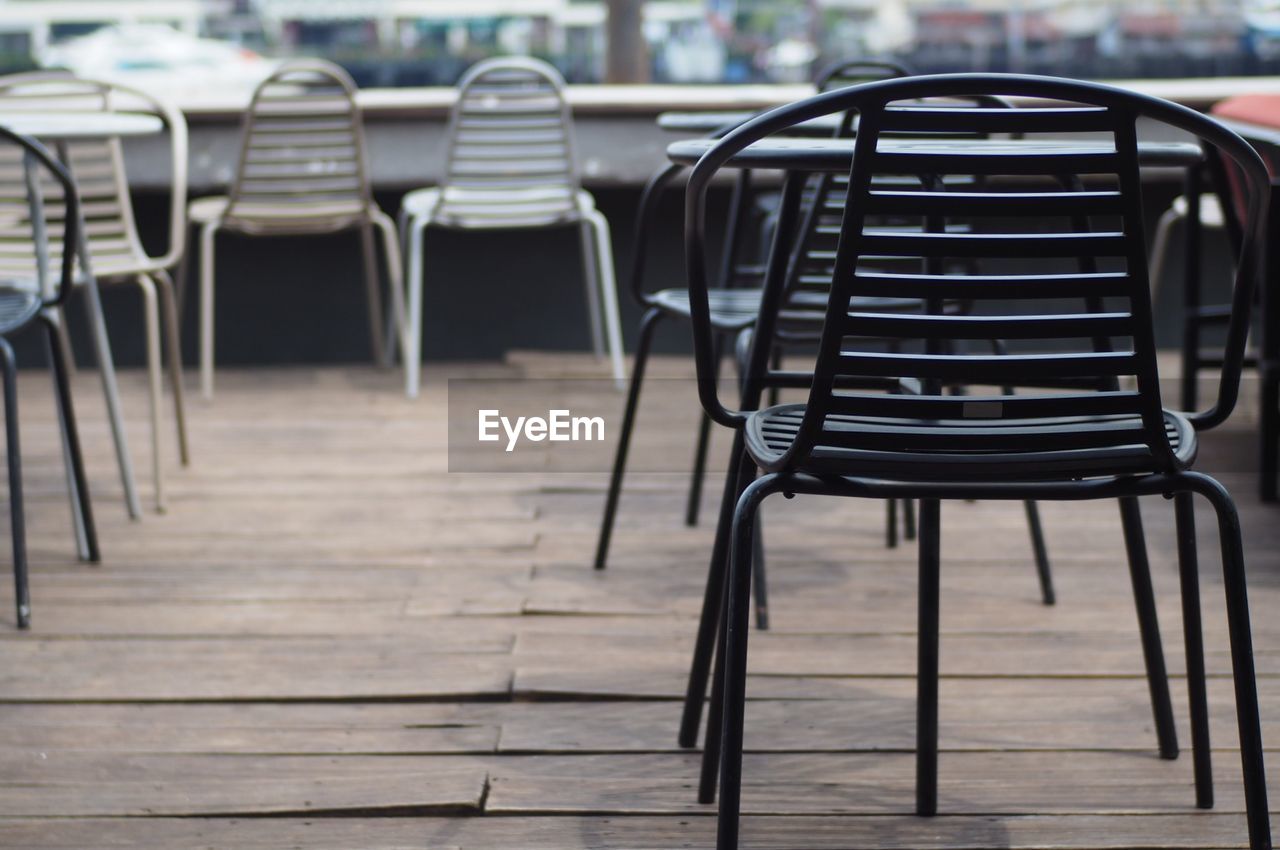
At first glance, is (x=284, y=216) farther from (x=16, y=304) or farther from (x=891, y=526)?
(x=891, y=526)

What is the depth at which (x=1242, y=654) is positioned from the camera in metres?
1.14

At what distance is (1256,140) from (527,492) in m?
1.44

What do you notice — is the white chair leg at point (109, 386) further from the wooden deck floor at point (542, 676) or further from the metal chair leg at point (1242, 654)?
the metal chair leg at point (1242, 654)

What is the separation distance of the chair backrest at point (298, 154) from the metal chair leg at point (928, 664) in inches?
92.8

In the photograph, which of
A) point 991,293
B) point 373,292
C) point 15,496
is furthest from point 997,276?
point 373,292

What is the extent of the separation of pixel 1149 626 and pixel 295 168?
2536 millimetres

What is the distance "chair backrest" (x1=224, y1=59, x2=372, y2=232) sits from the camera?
3.42 m

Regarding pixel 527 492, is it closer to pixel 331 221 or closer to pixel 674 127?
pixel 674 127

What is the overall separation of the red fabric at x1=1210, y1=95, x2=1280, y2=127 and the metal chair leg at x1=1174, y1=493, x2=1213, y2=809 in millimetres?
1585

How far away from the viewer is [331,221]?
3510 millimetres

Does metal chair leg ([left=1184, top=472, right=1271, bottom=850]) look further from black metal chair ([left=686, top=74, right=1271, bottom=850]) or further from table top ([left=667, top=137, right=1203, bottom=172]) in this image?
table top ([left=667, top=137, right=1203, bottom=172])

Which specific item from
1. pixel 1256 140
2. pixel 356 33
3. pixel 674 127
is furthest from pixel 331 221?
pixel 356 33

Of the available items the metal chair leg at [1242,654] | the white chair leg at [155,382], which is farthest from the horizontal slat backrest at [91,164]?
the metal chair leg at [1242,654]

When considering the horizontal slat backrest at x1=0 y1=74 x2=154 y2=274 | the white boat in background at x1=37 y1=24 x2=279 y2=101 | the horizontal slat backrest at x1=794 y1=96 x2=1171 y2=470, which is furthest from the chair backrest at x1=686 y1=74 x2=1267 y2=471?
the white boat in background at x1=37 y1=24 x2=279 y2=101
